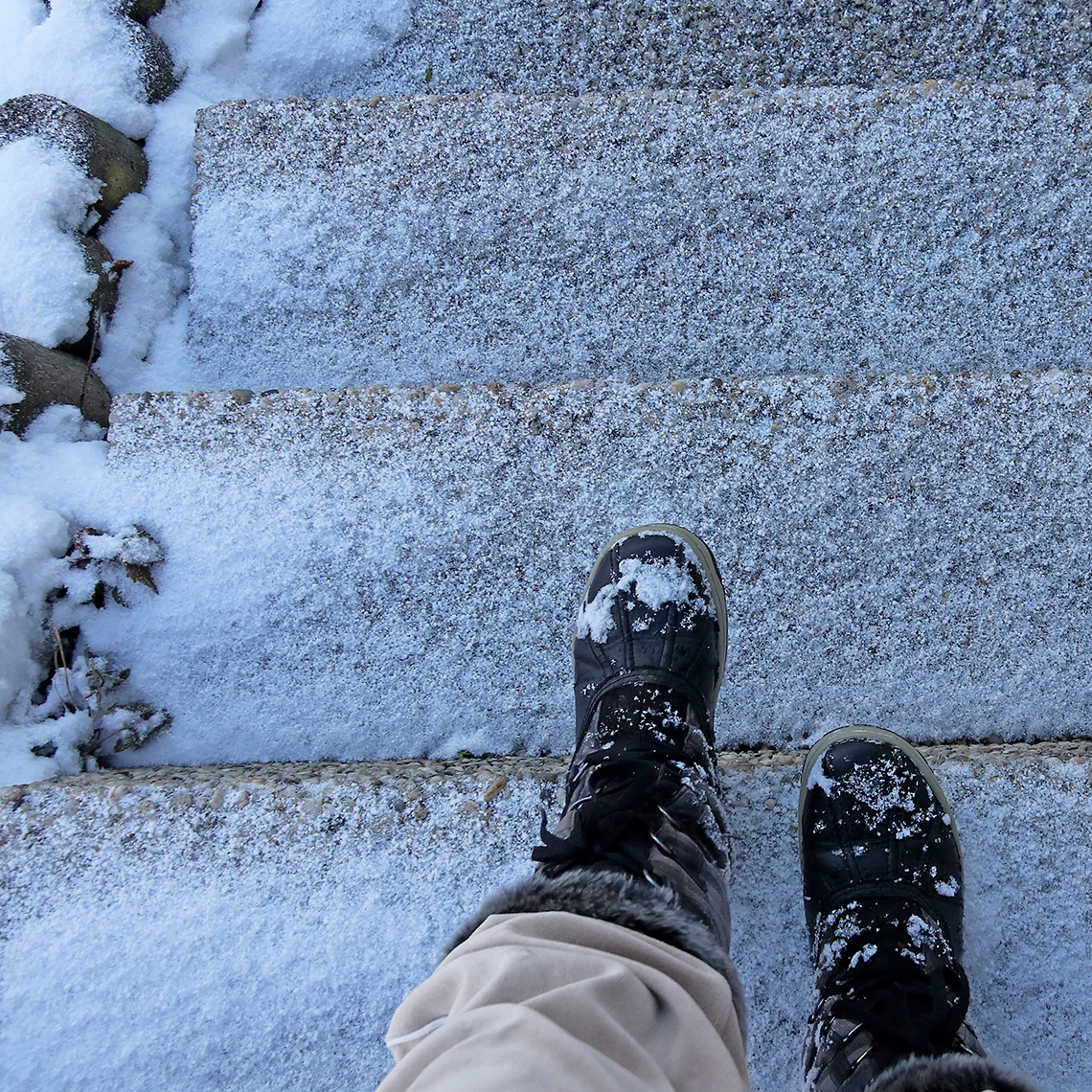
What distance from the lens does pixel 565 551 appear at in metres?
1.18

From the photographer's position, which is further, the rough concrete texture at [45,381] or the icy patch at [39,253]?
the icy patch at [39,253]

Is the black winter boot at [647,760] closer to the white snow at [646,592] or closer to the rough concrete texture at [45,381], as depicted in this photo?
the white snow at [646,592]

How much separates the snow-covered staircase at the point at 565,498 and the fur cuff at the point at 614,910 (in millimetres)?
253

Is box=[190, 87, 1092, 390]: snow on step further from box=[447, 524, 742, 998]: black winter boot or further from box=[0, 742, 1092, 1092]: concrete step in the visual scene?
box=[0, 742, 1092, 1092]: concrete step

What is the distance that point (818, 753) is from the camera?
1072 mm

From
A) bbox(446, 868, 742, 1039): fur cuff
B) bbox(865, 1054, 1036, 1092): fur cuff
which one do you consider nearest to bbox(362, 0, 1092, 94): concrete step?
bbox(446, 868, 742, 1039): fur cuff

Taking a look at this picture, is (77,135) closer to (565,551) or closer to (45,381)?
(45,381)

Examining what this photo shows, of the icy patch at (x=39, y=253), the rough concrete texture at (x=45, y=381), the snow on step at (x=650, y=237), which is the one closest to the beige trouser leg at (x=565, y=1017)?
the snow on step at (x=650, y=237)

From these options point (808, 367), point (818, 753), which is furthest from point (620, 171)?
point (818, 753)

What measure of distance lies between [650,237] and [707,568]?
2.03 feet

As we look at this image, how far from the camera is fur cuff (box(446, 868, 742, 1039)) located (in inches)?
29.9

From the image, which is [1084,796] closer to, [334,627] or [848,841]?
[848,841]

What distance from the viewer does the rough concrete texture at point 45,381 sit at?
124cm

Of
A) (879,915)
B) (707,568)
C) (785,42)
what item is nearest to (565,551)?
(707,568)
